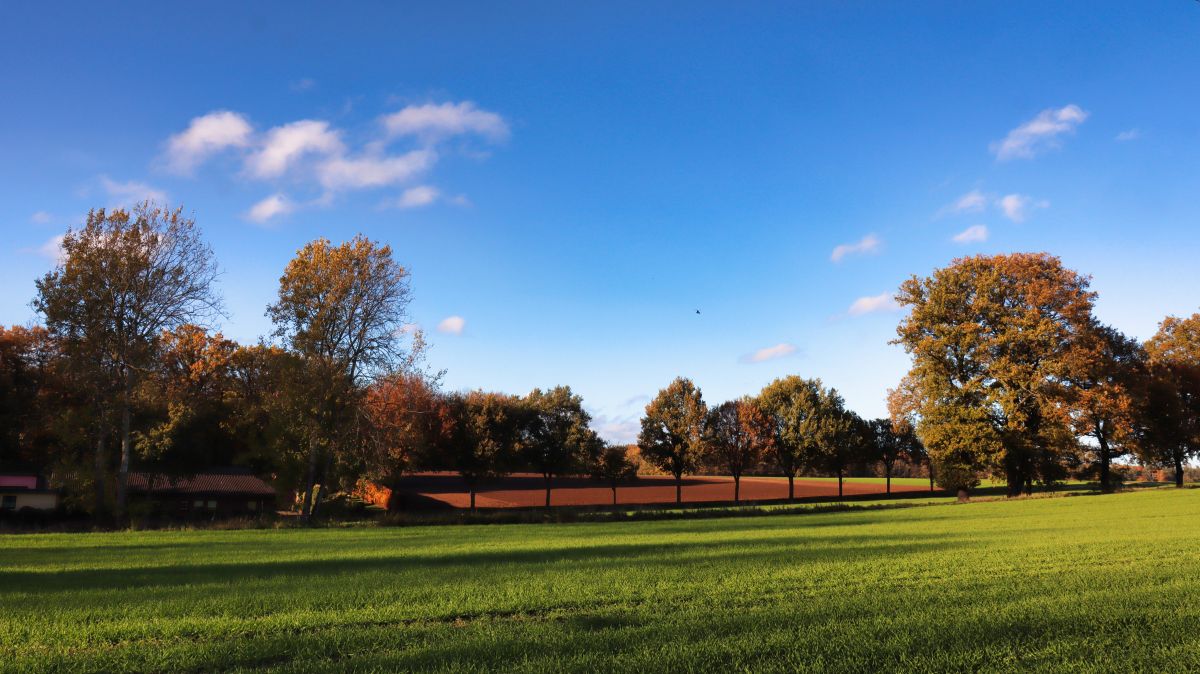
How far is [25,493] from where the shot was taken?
5072 cm

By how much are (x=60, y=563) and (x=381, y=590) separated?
35.6 feet

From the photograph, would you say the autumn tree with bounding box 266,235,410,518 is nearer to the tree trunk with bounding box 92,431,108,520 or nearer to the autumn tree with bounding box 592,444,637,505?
the tree trunk with bounding box 92,431,108,520

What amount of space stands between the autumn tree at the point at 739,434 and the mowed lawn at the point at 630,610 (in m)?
55.7

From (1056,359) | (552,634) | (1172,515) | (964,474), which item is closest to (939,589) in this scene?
(552,634)

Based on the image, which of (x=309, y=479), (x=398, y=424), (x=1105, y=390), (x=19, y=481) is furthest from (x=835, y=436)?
(x=19, y=481)

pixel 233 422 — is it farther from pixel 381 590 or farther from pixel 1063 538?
pixel 1063 538

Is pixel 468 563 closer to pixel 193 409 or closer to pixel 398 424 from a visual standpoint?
pixel 398 424

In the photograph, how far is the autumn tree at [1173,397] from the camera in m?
54.1

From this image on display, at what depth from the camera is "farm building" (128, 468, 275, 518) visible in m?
56.4

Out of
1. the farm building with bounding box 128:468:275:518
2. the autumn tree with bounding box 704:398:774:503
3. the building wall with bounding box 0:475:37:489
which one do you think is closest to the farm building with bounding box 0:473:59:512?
the building wall with bounding box 0:475:37:489

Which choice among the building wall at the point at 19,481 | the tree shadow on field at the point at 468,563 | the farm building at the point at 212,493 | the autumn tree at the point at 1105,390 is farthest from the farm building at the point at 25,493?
the autumn tree at the point at 1105,390

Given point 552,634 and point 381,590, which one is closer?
point 552,634

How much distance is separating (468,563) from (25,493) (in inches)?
2113

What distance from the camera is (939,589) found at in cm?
982
